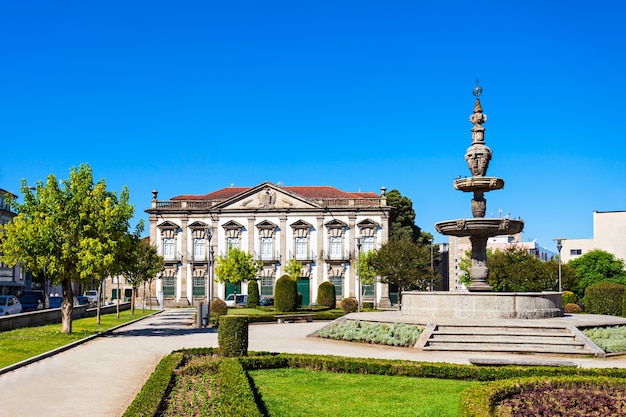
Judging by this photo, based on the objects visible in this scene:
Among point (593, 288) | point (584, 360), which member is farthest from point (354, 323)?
point (593, 288)

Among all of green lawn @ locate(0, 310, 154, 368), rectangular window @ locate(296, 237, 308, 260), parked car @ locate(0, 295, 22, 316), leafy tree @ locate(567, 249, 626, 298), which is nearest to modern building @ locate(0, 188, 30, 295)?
rectangular window @ locate(296, 237, 308, 260)

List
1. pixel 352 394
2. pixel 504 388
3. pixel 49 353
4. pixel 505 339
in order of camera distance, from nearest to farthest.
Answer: pixel 504 388, pixel 352 394, pixel 49 353, pixel 505 339

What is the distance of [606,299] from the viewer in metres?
31.9

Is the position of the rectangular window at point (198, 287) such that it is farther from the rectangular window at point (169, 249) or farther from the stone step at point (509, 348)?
the stone step at point (509, 348)

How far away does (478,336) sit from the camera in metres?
18.7

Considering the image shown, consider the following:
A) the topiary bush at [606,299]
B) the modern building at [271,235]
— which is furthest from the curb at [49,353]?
the modern building at [271,235]

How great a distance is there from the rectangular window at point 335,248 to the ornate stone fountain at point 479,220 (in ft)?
119

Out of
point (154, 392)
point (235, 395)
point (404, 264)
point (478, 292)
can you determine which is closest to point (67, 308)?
point (478, 292)

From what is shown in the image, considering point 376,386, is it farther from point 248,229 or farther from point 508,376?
point 248,229

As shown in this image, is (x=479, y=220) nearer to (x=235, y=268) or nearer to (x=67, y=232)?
(x=67, y=232)

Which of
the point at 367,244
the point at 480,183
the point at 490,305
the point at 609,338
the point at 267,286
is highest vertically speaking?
the point at 480,183

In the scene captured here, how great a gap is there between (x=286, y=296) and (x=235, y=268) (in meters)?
15.1

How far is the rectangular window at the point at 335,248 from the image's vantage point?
60.2 meters

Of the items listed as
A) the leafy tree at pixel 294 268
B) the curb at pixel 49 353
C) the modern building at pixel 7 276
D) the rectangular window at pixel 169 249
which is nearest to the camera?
the curb at pixel 49 353
